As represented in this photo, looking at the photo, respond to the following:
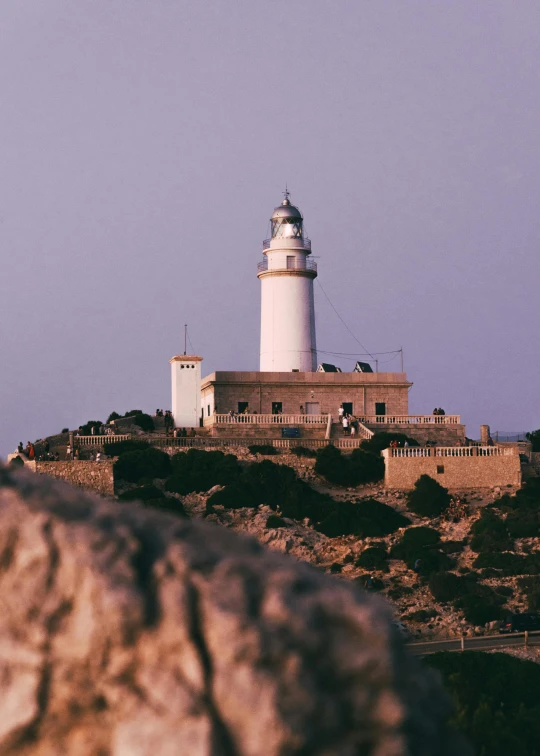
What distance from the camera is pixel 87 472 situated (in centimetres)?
3788

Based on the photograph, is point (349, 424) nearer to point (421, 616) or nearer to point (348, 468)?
point (348, 468)

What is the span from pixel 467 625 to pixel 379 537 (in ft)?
21.4

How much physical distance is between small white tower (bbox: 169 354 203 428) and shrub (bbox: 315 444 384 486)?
7.27 m

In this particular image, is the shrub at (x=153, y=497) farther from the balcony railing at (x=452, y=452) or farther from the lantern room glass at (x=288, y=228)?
the lantern room glass at (x=288, y=228)

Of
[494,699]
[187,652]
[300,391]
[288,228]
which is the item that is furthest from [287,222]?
[187,652]

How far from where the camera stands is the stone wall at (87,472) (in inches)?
1483

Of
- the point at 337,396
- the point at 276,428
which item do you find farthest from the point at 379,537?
the point at 337,396

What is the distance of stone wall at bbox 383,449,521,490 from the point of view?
3866 centimetres

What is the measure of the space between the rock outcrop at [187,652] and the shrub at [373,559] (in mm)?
30646

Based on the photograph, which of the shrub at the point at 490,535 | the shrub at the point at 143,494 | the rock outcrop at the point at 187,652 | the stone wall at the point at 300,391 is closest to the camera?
the rock outcrop at the point at 187,652

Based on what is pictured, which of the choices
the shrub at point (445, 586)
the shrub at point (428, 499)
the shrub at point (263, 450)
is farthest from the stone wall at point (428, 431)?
the shrub at point (445, 586)

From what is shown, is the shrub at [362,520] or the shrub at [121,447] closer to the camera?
the shrub at [362,520]

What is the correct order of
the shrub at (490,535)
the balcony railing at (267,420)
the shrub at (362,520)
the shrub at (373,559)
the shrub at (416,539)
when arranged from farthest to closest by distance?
the balcony railing at (267,420)
the shrub at (362,520)
the shrub at (490,535)
the shrub at (416,539)
the shrub at (373,559)

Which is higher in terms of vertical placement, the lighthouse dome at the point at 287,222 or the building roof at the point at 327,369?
the lighthouse dome at the point at 287,222
